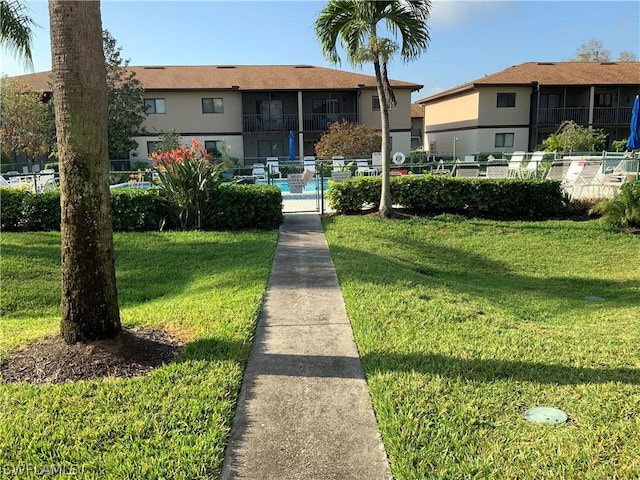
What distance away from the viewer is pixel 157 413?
3312 millimetres

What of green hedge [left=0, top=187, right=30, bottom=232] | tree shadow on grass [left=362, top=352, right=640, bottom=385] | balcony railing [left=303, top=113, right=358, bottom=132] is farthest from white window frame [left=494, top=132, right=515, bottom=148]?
tree shadow on grass [left=362, top=352, right=640, bottom=385]

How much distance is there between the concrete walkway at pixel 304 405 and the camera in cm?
285

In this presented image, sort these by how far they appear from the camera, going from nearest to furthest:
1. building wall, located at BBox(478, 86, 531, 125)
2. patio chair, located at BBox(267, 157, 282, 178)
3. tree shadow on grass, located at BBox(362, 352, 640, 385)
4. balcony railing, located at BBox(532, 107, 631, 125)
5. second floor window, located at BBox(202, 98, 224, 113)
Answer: tree shadow on grass, located at BBox(362, 352, 640, 385) → patio chair, located at BBox(267, 157, 282, 178) → second floor window, located at BBox(202, 98, 224, 113) → building wall, located at BBox(478, 86, 531, 125) → balcony railing, located at BBox(532, 107, 631, 125)

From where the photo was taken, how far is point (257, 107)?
106 feet

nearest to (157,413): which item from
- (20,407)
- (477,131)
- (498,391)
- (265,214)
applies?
(20,407)

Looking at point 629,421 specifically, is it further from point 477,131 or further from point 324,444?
point 477,131

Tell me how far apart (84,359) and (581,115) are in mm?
34985

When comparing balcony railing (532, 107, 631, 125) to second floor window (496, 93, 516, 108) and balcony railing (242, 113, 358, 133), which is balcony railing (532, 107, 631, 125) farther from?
balcony railing (242, 113, 358, 133)

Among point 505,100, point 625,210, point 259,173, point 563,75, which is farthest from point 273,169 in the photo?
point 563,75

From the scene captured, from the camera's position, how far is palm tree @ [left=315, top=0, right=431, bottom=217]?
425 inches

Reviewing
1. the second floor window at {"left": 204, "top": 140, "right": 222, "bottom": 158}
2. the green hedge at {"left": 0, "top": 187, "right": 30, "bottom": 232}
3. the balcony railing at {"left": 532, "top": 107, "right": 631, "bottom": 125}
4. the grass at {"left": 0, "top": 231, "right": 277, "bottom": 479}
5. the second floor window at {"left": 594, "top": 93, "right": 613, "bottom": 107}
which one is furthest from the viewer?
the second floor window at {"left": 594, "top": 93, "right": 613, "bottom": 107}

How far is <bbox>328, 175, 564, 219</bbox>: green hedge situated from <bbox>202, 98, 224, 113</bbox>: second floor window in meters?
21.3

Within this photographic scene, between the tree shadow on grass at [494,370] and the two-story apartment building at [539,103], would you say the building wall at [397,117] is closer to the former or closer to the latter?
the two-story apartment building at [539,103]

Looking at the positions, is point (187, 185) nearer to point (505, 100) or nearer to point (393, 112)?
point (393, 112)
